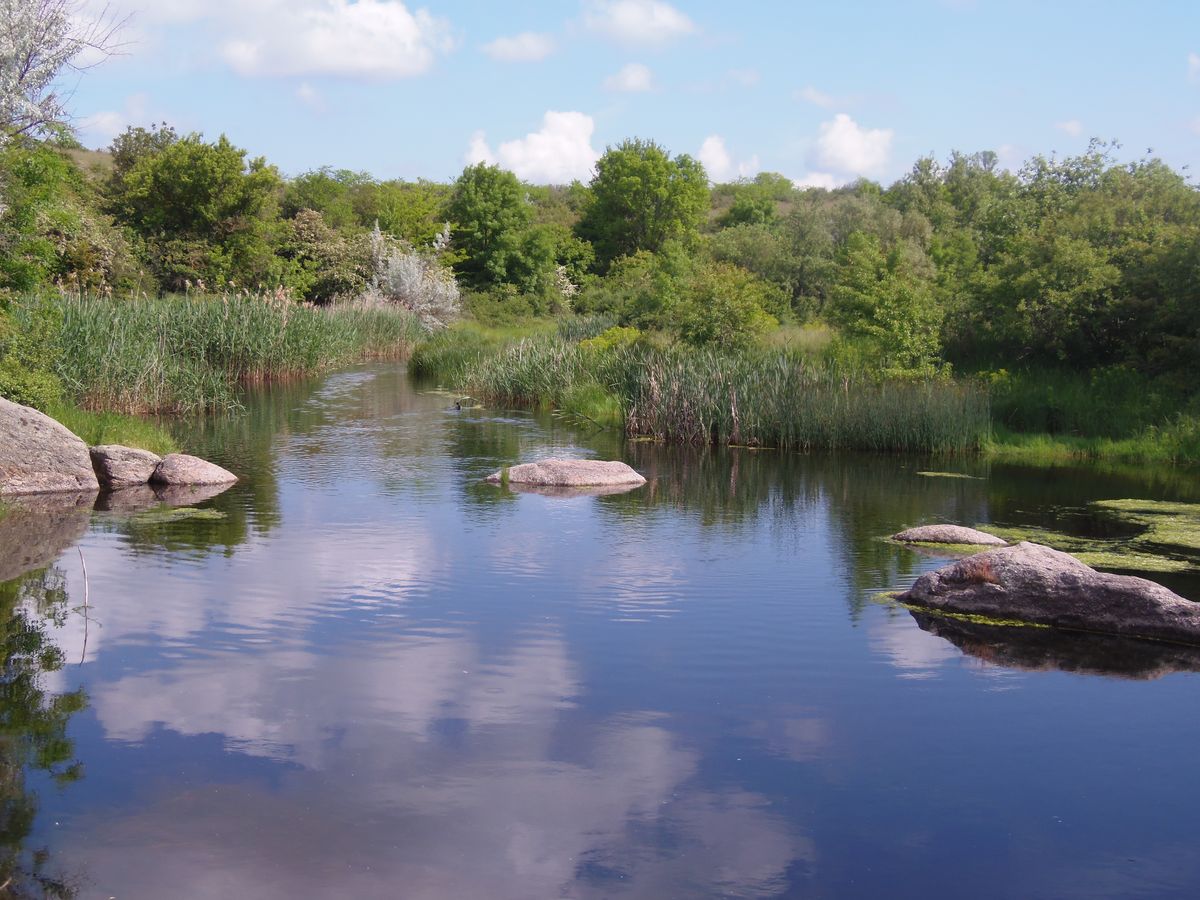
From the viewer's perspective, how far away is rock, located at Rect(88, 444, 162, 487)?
14242 millimetres

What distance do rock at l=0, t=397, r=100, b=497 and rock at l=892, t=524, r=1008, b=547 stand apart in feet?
31.5

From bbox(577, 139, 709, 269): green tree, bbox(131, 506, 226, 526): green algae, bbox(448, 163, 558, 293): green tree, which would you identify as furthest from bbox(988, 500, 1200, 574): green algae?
bbox(577, 139, 709, 269): green tree

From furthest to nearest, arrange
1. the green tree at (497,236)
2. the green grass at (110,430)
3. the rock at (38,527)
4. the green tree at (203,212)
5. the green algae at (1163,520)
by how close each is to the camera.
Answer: the green tree at (497,236) → the green tree at (203,212) → the green grass at (110,430) → the green algae at (1163,520) → the rock at (38,527)

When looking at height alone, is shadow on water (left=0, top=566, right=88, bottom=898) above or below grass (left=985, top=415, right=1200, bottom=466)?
below

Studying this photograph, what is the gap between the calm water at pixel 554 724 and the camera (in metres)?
5.20

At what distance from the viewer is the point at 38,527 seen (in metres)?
11.8

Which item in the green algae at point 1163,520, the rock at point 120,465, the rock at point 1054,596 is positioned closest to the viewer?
the rock at point 1054,596

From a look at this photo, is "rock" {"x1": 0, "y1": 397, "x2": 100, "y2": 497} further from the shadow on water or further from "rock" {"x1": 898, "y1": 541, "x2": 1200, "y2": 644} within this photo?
"rock" {"x1": 898, "y1": 541, "x2": 1200, "y2": 644}

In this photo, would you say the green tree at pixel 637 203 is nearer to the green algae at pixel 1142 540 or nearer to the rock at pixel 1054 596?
the green algae at pixel 1142 540

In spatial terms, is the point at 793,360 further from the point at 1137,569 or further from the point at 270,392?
the point at 270,392

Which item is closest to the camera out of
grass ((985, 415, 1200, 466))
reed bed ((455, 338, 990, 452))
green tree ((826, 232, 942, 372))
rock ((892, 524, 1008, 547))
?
rock ((892, 524, 1008, 547))

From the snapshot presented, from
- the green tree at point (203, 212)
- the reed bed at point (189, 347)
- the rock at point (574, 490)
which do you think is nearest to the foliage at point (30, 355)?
the reed bed at point (189, 347)

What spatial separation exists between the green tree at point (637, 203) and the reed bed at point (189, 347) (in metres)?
23.0

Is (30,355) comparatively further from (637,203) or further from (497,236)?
(637,203)
